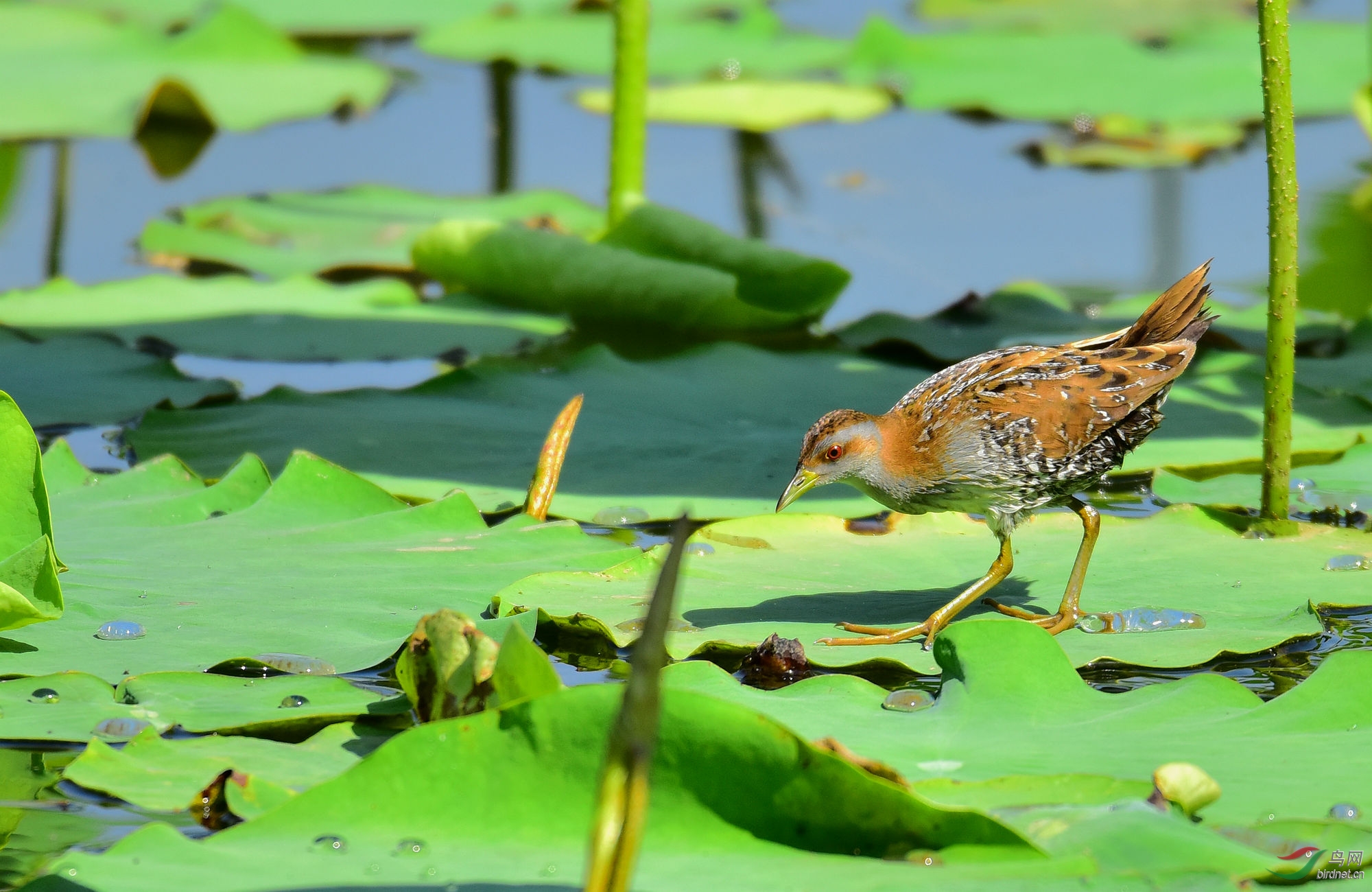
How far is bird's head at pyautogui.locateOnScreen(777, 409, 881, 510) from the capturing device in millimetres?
3248

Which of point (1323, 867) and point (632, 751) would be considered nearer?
point (632, 751)

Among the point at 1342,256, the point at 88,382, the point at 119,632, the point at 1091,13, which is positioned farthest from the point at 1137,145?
the point at 119,632

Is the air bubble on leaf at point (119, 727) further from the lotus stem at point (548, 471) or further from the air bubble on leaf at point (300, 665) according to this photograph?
the lotus stem at point (548, 471)

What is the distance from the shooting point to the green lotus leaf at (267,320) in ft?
16.4

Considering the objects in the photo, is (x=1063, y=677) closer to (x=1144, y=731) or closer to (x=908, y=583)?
(x=1144, y=731)

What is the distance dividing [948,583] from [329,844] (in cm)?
182

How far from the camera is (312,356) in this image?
4992 mm

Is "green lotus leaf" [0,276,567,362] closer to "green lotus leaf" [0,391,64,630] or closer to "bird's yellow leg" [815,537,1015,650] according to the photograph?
"green lotus leaf" [0,391,64,630]

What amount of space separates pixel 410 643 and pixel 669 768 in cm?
67

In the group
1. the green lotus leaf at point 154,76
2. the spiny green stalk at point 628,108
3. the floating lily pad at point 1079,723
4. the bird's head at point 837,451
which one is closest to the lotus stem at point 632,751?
the floating lily pad at point 1079,723

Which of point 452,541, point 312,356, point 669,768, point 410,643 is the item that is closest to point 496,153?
point 312,356

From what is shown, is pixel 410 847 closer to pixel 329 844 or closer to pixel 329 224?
pixel 329 844

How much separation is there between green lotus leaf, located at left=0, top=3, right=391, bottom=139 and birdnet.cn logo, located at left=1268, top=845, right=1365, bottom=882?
679 centimetres

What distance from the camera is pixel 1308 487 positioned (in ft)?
13.0
